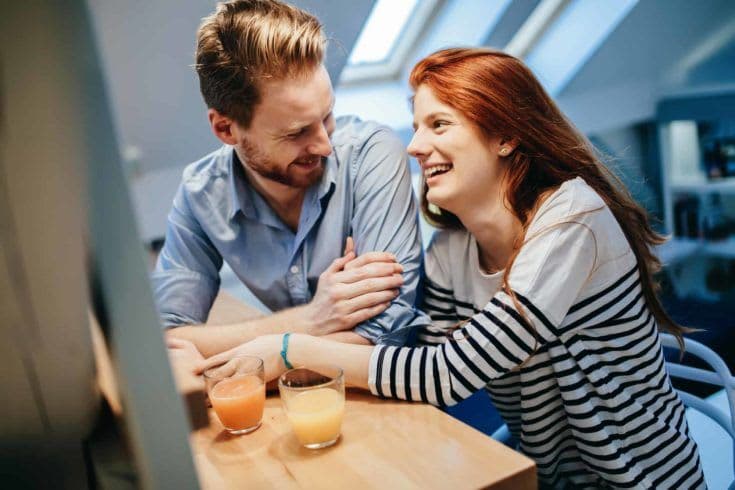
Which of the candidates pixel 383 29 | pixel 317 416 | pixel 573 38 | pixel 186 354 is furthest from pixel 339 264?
pixel 573 38

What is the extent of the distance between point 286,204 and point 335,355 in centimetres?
55

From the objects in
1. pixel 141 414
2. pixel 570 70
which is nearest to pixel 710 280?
pixel 570 70

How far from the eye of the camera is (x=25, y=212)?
333 millimetres

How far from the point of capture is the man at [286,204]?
125 centimetres

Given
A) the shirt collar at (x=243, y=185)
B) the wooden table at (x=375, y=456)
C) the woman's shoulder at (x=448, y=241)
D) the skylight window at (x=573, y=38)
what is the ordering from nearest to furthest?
1. the wooden table at (x=375, y=456)
2. the woman's shoulder at (x=448, y=241)
3. the shirt collar at (x=243, y=185)
4. the skylight window at (x=573, y=38)

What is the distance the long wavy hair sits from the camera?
3.90 feet

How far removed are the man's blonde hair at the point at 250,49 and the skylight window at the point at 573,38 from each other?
1987 millimetres

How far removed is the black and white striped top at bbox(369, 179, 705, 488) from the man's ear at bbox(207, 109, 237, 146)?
0.65 meters

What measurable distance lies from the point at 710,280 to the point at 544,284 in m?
3.15

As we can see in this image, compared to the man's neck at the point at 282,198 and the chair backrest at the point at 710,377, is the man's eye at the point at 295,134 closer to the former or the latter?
the man's neck at the point at 282,198

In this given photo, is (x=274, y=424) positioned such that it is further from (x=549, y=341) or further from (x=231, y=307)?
(x=231, y=307)

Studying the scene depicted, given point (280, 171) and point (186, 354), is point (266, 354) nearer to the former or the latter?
point (186, 354)

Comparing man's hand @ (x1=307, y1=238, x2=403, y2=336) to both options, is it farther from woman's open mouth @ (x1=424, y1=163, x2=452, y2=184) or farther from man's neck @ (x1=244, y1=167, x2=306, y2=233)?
man's neck @ (x1=244, y1=167, x2=306, y2=233)

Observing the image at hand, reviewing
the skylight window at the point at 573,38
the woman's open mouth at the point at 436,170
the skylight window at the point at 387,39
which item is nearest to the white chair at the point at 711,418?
the woman's open mouth at the point at 436,170
